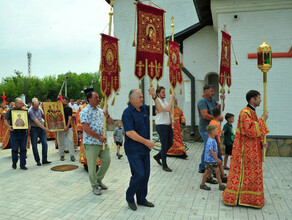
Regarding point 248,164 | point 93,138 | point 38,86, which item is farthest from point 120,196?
point 38,86

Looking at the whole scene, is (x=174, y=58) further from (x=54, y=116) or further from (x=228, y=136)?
(x=54, y=116)

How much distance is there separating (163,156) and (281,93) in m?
4.28

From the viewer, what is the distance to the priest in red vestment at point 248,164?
4352mm

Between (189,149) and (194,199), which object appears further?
(189,149)

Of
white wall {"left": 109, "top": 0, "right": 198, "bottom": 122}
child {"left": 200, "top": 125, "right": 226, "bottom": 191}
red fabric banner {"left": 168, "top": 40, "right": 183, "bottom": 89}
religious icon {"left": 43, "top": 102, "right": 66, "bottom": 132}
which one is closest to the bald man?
religious icon {"left": 43, "top": 102, "right": 66, "bottom": 132}

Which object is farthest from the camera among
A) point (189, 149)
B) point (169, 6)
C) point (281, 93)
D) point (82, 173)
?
point (169, 6)

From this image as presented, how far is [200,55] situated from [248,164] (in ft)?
26.6

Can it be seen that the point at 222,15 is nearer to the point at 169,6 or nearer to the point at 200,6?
the point at 200,6

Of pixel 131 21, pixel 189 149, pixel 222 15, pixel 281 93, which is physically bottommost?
pixel 189 149

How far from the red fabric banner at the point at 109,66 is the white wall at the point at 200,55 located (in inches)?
273

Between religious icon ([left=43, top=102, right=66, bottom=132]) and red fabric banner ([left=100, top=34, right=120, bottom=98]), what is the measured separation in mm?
3511

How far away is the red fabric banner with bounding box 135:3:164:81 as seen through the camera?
482cm

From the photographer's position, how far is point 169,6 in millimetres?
15484

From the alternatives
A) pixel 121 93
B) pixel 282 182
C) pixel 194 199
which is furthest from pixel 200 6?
pixel 121 93
